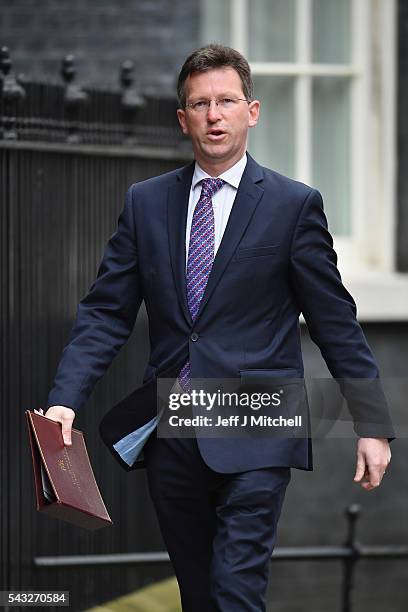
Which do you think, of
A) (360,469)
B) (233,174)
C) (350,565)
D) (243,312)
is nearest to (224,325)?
(243,312)

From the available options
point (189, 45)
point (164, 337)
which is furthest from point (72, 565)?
point (189, 45)

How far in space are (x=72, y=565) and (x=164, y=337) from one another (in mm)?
2354

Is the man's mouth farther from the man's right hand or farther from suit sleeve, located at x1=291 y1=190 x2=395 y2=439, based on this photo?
the man's right hand

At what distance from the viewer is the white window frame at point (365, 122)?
8.45m

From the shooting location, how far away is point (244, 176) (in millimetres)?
4504

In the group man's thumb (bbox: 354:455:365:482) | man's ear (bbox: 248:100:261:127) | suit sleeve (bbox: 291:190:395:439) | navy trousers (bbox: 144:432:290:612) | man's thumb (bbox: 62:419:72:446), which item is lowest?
navy trousers (bbox: 144:432:290:612)

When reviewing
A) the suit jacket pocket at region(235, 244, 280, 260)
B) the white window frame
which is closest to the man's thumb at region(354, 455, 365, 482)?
the suit jacket pocket at region(235, 244, 280, 260)

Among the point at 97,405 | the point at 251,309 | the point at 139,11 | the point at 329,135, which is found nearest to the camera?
the point at 251,309

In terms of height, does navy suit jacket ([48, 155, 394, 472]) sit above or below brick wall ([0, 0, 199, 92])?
below

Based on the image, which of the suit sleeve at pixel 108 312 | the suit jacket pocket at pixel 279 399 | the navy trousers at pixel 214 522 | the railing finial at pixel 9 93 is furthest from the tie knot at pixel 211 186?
the railing finial at pixel 9 93

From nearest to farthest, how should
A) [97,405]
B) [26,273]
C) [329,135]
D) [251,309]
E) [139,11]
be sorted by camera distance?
[251,309], [26,273], [97,405], [139,11], [329,135]

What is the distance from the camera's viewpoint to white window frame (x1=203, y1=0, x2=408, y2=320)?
333 inches

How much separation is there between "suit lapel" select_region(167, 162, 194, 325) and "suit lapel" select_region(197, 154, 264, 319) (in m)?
0.08

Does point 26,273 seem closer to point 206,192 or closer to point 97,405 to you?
point 97,405
